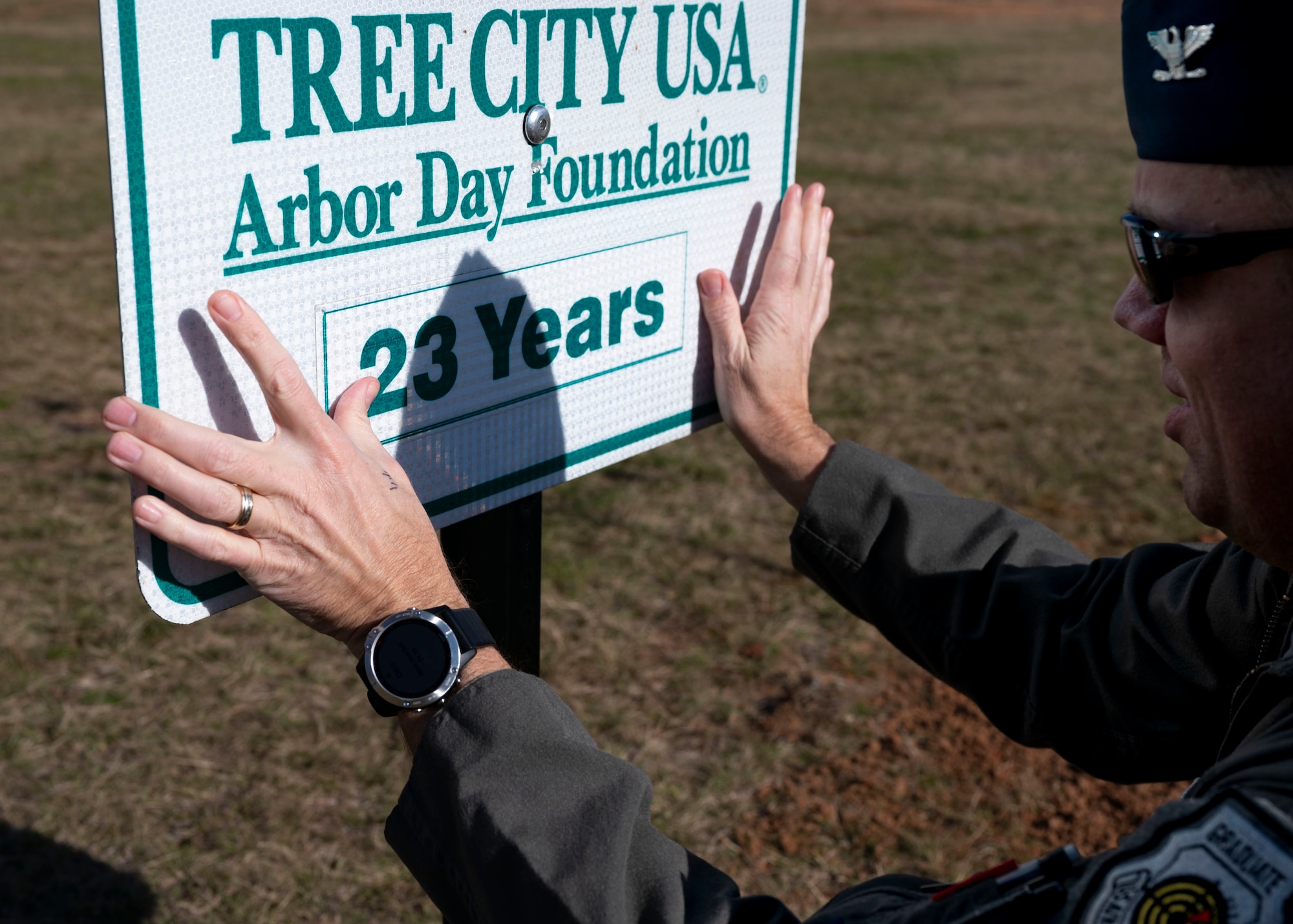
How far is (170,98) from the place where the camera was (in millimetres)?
1020

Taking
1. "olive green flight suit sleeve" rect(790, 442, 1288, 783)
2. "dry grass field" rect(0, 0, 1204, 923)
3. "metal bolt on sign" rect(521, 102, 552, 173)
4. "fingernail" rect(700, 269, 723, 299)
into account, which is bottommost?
"dry grass field" rect(0, 0, 1204, 923)

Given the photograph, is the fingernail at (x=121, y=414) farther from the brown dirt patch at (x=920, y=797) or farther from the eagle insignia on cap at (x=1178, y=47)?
the brown dirt patch at (x=920, y=797)

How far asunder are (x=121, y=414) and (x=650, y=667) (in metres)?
2.45

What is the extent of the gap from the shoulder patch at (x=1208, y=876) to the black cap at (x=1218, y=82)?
56 cm

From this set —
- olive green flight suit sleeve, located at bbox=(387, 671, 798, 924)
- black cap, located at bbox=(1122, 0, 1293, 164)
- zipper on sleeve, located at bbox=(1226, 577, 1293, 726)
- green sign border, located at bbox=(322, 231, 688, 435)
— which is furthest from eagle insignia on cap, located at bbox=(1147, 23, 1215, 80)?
olive green flight suit sleeve, located at bbox=(387, 671, 798, 924)

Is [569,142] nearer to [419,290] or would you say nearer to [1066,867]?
[419,290]

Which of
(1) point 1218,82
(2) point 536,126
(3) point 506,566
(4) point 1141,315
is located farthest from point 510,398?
(1) point 1218,82

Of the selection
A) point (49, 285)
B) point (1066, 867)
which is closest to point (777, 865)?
point (1066, 867)

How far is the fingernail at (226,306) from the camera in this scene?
109 cm

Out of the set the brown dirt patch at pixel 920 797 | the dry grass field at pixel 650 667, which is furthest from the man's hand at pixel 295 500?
the brown dirt patch at pixel 920 797

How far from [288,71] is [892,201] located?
27.4 feet

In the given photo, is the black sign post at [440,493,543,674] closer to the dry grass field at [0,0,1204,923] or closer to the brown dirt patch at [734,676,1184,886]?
the dry grass field at [0,0,1204,923]

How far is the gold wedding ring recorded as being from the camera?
1.09 meters

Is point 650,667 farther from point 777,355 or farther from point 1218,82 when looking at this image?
point 1218,82
